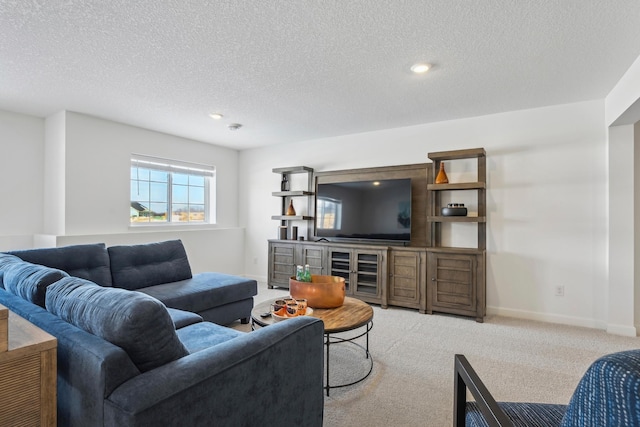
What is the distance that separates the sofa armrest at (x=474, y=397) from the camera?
95cm

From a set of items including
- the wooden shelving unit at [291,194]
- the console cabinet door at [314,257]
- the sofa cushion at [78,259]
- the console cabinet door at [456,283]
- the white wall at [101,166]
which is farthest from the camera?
the wooden shelving unit at [291,194]

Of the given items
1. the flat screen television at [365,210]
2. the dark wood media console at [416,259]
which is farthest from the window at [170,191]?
the flat screen television at [365,210]

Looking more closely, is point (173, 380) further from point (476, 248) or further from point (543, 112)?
point (543, 112)

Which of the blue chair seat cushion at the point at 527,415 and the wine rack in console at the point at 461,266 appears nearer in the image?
the blue chair seat cushion at the point at 527,415

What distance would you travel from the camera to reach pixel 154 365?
3.68ft

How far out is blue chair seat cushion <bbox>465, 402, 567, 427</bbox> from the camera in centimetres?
117

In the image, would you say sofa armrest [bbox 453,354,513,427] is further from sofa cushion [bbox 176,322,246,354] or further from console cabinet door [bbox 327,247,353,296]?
console cabinet door [bbox 327,247,353,296]

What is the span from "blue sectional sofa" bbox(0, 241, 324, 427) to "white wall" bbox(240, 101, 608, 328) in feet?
10.2

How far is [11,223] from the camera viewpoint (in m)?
3.82

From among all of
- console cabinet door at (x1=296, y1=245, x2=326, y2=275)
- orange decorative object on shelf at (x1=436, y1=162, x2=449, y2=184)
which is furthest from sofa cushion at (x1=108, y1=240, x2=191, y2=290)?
orange decorative object on shelf at (x1=436, y1=162, x2=449, y2=184)

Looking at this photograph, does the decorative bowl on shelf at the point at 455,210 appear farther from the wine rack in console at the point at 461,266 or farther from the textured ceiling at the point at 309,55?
the textured ceiling at the point at 309,55

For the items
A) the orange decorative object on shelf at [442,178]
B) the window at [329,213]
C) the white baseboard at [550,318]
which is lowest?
the white baseboard at [550,318]

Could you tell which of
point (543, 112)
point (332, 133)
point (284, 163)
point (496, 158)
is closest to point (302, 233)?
point (284, 163)

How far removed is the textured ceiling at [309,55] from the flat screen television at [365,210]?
3.24 feet
